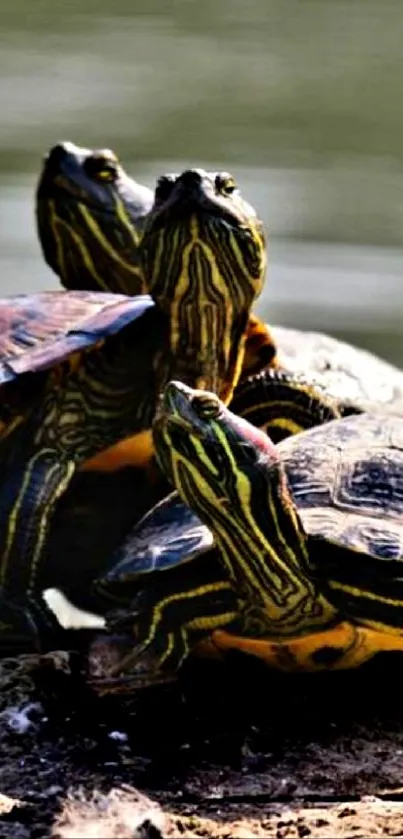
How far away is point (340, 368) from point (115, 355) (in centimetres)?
148

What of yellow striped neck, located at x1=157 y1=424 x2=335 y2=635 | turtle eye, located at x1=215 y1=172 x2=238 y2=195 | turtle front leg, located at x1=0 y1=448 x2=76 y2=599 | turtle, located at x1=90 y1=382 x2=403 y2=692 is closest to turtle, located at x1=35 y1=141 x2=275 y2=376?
turtle eye, located at x1=215 y1=172 x2=238 y2=195

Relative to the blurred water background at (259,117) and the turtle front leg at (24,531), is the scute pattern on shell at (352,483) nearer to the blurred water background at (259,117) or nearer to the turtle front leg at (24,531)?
the turtle front leg at (24,531)

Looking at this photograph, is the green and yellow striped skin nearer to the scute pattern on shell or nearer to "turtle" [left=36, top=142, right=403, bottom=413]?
"turtle" [left=36, top=142, right=403, bottom=413]

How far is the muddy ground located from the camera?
2.74m

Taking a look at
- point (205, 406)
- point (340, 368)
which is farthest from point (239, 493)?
point (340, 368)

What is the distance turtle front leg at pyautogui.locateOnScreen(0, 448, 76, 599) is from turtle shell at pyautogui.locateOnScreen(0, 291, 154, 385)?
193 mm

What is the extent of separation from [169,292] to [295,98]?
9.17m

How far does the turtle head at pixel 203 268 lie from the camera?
3.69m

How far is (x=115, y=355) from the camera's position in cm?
381

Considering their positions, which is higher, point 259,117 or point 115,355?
point 115,355

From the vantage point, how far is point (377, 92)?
12.9 metres

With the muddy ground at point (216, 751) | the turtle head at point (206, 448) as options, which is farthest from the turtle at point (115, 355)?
the turtle head at point (206, 448)

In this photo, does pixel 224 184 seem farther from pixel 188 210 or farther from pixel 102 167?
pixel 102 167

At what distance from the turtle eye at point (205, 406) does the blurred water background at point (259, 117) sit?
5898 mm
